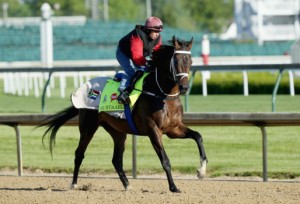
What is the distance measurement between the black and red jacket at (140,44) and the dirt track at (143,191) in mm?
1332

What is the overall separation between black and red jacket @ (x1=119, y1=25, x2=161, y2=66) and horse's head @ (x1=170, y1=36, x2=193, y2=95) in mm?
450

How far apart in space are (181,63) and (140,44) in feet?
2.27

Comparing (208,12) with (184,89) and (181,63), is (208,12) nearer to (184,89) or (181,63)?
(181,63)

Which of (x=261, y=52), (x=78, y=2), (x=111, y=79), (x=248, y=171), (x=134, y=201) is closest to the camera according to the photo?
(x=134, y=201)

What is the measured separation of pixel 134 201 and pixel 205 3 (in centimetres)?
8011

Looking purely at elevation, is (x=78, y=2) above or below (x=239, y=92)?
below

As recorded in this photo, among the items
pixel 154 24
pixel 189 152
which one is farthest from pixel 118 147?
pixel 189 152

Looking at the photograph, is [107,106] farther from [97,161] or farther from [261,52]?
[261,52]

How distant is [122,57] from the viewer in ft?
34.8

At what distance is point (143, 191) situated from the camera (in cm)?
1037

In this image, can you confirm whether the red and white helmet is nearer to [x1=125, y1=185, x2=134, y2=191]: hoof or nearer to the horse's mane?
the horse's mane

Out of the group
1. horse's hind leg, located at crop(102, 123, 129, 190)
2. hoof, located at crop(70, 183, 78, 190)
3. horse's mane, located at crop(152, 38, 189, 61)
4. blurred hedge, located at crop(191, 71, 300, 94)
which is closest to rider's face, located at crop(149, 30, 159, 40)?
horse's mane, located at crop(152, 38, 189, 61)

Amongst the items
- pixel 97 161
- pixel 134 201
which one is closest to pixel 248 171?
pixel 97 161

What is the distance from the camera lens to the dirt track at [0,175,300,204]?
933 centimetres
